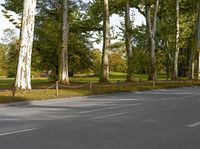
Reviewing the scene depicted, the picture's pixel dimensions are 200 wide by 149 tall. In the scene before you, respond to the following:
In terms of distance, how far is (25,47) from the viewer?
27984 mm

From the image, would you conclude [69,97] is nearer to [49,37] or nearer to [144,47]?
[49,37]

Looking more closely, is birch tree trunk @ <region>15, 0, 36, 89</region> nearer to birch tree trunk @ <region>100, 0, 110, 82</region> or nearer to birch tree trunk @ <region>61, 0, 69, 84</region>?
birch tree trunk @ <region>61, 0, 69, 84</region>

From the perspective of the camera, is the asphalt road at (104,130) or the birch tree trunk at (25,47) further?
the birch tree trunk at (25,47)

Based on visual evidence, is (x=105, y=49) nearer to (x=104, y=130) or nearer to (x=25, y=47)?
(x=25, y=47)

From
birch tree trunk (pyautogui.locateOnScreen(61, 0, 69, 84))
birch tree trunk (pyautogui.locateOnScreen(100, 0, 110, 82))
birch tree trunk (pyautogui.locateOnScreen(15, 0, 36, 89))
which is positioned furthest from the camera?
birch tree trunk (pyautogui.locateOnScreen(100, 0, 110, 82))

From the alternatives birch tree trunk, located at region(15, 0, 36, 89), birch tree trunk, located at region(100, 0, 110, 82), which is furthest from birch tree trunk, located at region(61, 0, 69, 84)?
birch tree trunk, located at region(15, 0, 36, 89)

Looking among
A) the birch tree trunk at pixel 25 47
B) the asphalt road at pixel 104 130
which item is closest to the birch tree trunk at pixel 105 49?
the birch tree trunk at pixel 25 47

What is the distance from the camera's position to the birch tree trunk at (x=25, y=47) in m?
27.7

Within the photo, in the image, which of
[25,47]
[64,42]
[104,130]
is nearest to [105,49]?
[64,42]

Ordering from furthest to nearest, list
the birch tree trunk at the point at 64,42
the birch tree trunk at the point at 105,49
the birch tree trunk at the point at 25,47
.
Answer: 1. the birch tree trunk at the point at 105,49
2. the birch tree trunk at the point at 64,42
3. the birch tree trunk at the point at 25,47

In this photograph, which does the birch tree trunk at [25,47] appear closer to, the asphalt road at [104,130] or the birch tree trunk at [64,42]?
the birch tree trunk at [64,42]

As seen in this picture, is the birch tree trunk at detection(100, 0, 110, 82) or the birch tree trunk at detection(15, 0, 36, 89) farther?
the birch tree trunk at detection(100, 0, 110, 82)

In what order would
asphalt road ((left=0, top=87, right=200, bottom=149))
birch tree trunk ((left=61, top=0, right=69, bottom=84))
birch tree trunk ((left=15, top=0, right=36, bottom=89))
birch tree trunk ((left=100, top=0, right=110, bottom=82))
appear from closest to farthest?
1. asphalt road ((left=0, top=87, right=200, bottom=149))
2. birch tree trunk ((left=15, top=0, right=36, bottom=89))
3. birch tree trunk ((left=61, top=0, right=69, bottom=84))
4. birch tree trunk ((left=100, top=0, right=110, bottom=82))

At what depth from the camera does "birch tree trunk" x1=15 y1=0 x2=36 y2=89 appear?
2774 centimetres
